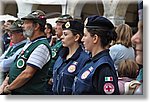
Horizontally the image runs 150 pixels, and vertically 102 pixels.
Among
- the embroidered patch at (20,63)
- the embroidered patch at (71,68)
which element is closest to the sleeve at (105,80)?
the embroidered patch at (71,68)

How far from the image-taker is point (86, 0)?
2822mm

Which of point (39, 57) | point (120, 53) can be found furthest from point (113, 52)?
point (39, 57)

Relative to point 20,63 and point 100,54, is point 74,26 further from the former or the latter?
point 20,63

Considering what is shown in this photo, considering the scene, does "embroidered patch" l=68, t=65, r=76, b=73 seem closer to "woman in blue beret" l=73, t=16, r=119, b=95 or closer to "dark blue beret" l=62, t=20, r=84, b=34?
"woman in blue beret" l=73, t=16, r=119, b=95

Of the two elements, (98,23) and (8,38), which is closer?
(98,23)

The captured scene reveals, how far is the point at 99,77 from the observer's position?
262cm

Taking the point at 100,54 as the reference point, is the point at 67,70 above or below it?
below

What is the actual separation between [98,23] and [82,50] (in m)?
0.22

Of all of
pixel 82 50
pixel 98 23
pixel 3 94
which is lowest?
pixel 3 94

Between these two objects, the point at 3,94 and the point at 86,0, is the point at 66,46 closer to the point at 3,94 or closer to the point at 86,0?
the point at 86,0

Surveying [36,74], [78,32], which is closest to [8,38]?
[36,74]

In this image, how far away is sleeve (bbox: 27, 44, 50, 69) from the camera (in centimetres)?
281

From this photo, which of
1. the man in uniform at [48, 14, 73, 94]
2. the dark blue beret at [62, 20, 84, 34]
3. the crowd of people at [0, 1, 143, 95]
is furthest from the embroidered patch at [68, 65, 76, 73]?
the dark blue beret at [62, 20, 84, 34]

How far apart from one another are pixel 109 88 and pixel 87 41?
340mm
